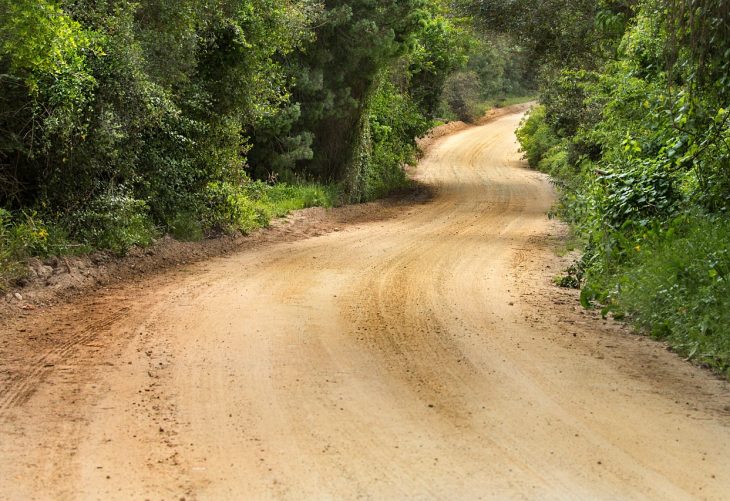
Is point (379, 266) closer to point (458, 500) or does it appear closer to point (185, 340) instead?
point (185, 340)

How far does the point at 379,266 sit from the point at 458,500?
8034mm

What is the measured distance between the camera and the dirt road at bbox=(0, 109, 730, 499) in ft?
14.9

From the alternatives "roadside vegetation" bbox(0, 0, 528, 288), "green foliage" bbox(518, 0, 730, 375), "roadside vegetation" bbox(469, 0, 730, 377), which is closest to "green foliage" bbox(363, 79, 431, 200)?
"roadside vegetation" bbox(0, 0, 528, 288)

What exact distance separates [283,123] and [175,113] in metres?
6.44

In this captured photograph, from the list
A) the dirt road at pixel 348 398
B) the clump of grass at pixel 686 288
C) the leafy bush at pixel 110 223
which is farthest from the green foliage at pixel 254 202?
the clump of grass at pixel 686 288

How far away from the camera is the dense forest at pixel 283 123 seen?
838cm

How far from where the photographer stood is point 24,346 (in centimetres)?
745

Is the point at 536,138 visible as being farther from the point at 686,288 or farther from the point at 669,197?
the point at 686,288

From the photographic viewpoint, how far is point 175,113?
12672mm

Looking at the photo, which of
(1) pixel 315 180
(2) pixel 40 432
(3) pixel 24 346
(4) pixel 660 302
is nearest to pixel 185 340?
(3) pixel 24 346

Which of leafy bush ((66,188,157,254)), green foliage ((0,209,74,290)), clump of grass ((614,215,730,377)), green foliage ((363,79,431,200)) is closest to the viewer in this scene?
clump of grass ((614,215,730,377))

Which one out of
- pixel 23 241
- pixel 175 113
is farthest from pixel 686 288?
pixel 175 113

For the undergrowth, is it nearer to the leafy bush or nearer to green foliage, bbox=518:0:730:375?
the leafy bush

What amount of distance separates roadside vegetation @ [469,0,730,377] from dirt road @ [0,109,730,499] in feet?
1.46
